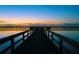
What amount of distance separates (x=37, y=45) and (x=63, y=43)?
36cm

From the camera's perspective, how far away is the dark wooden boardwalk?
3077 mm

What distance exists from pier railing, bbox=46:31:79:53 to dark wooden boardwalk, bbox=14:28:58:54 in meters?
0.07

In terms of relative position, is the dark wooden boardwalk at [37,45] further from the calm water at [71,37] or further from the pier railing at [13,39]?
the calm water at [71,37]

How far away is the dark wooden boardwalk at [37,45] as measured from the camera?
10.1ft

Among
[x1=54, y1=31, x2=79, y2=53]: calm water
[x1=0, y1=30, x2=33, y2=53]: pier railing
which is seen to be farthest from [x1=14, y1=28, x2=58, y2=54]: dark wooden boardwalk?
[x1=54, y1=31, x2=79, y2=53]: calm water

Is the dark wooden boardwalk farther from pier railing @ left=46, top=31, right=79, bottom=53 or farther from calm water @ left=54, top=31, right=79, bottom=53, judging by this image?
calm water @ left=54, top=31, right=79, bottom=53

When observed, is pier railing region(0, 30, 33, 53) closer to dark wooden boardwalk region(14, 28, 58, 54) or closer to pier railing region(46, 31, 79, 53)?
dark wooden boardwalk region(14, 28, 58, 54)

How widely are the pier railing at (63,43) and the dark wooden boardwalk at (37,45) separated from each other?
7 cm

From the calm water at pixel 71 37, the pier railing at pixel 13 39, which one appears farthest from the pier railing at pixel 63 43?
the pier railing at pixel 13 39

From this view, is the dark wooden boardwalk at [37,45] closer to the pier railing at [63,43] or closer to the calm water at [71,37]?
the pier railing at [63,43]

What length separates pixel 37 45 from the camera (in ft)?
10.3
